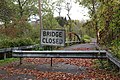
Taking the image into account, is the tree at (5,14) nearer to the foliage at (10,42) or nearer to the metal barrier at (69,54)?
the foliage at (10,42)

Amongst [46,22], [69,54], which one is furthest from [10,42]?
[46,22]

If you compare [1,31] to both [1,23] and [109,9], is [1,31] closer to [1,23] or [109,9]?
[1,23]

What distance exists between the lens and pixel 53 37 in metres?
14.3

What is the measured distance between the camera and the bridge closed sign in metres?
14.1

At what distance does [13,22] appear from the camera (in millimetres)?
32500

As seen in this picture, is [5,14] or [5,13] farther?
[5,14]

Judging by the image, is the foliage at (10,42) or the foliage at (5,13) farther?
the foliage at (5,13)

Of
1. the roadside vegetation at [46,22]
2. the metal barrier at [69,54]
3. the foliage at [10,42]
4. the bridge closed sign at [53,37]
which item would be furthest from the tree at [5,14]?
the metal barrier at [69,54]

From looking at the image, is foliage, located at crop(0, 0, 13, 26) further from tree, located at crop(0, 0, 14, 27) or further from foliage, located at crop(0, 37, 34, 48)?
foliage, located at crop(0, 37, 34, 48)

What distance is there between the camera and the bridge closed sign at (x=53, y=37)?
14.1m

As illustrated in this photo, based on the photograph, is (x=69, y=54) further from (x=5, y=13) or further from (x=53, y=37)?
(x=5, y=13)

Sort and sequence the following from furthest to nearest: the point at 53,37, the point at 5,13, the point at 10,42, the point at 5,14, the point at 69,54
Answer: the point at 5,14 < the point at 5,13 < the point at 10,42 < the point at 53,37 < the point at 69,54

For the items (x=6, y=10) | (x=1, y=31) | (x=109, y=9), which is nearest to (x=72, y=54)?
(x=109, y=9)

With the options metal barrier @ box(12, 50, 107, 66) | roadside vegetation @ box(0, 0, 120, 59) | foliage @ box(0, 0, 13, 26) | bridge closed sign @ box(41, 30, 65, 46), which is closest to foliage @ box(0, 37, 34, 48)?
roadside vegetation @ box(0, 0, 120, 59)
